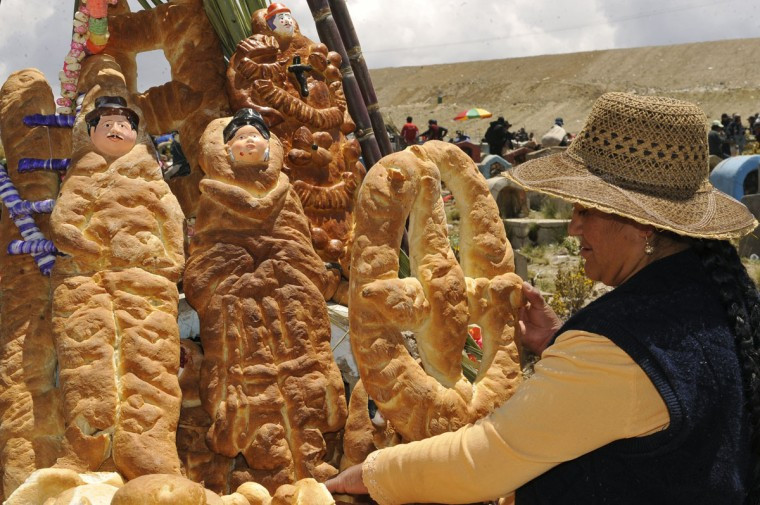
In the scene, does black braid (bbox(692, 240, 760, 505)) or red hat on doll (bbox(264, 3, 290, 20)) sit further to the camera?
red hat on doll (bbox(264, 3, 290, 20))

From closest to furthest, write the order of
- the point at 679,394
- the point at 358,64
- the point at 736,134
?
the point at 679,394, the point at 358,64, the point at 736,134

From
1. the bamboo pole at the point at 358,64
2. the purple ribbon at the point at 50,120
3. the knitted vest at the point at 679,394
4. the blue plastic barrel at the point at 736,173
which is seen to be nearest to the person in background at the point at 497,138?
the blue plastic barrel at the point at 736,173

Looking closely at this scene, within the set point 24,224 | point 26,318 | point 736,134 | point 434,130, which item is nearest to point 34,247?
point 24,224

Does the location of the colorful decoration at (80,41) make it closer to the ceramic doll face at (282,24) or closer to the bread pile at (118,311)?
the bread pile at (118,311)

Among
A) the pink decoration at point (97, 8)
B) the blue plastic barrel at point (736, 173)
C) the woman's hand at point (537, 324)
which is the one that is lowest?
the blue plastic barrel at point (736, 173)

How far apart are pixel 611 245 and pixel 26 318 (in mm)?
1876

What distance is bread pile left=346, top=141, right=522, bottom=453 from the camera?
6.87ft

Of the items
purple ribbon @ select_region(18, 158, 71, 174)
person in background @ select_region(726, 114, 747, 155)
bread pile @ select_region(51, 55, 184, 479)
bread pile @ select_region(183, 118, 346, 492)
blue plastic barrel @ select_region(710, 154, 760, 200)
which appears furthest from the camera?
person in background @ select_region(726, 114, 747, 155)

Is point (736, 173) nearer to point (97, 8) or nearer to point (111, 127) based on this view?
point (97, 8)

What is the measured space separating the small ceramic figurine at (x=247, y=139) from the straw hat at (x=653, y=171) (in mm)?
1038

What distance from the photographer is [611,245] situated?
171cm

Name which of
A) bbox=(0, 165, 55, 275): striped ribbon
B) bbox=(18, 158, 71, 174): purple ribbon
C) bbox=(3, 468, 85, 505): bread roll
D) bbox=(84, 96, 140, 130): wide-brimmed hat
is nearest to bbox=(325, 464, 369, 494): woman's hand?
bbox=(3, 468, 85, 505): bread roll

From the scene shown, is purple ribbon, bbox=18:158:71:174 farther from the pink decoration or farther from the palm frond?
the palm frond

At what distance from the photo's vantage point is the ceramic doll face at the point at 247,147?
7.92 feet
